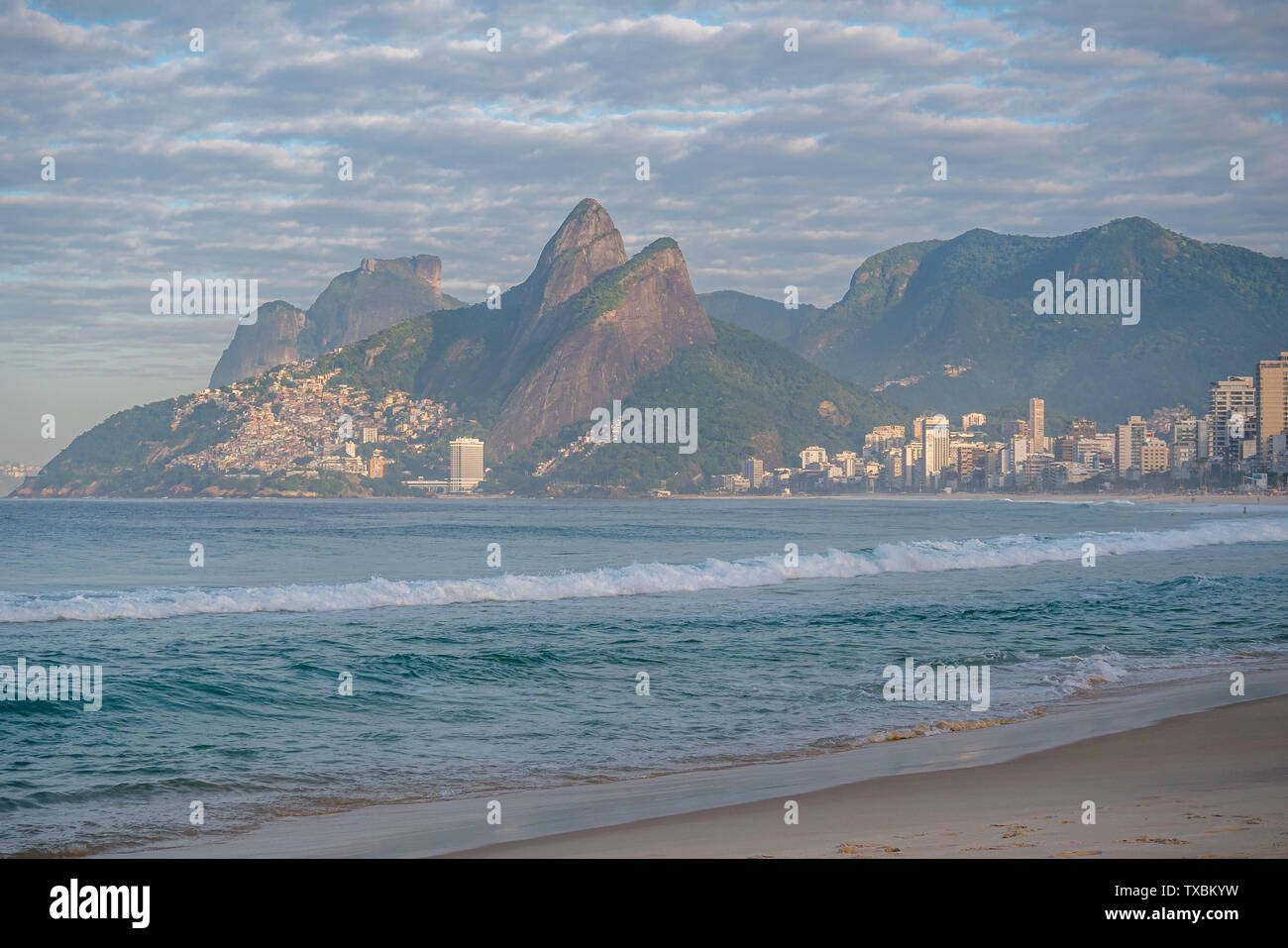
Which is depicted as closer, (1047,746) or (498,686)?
(1047,746)

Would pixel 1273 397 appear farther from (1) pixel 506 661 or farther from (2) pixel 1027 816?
(2) pixel 1027 816

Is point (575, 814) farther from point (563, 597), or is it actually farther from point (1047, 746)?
point (563, 597)

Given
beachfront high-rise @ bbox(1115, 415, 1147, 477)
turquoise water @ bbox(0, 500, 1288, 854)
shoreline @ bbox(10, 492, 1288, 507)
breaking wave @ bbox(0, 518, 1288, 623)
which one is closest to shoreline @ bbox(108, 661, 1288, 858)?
turquoise water @ bbox(0, 500, 1288, 854)

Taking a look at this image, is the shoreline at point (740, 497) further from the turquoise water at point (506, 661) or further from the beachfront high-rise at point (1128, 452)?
the turquoise water at point (506, 661)
